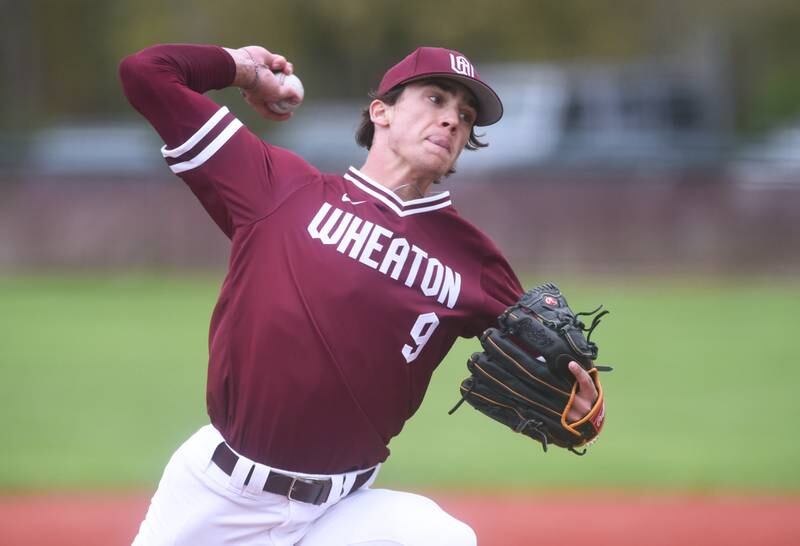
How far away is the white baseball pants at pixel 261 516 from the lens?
9.71ft

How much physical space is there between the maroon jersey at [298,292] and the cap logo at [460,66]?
40cm

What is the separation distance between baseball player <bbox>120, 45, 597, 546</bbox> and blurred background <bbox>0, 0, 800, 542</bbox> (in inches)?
172

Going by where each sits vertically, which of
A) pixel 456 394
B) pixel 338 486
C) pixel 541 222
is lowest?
pixel 338 486

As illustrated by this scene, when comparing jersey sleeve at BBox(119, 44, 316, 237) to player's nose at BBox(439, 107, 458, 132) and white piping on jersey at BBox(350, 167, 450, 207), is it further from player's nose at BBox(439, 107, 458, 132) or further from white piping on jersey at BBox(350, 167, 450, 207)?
player's nose at BBox(439, 107, 458, 132)

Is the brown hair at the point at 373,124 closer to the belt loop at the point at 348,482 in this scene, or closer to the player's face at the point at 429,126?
the player's face at the point at 429,126

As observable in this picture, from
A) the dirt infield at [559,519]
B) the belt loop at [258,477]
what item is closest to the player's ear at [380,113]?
the belt loop at [258,477]

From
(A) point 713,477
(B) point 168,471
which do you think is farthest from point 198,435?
(A) point 713,477

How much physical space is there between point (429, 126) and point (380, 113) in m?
0.20

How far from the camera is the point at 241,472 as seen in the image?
296 centimetres

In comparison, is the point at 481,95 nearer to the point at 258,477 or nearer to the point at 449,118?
the point at 449,118

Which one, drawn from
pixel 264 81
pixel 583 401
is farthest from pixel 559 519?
pixel 264 81

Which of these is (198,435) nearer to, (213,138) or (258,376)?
(258,376)

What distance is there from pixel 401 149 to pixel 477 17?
17206 millimetres

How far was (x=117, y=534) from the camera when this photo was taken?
604 centimetres
